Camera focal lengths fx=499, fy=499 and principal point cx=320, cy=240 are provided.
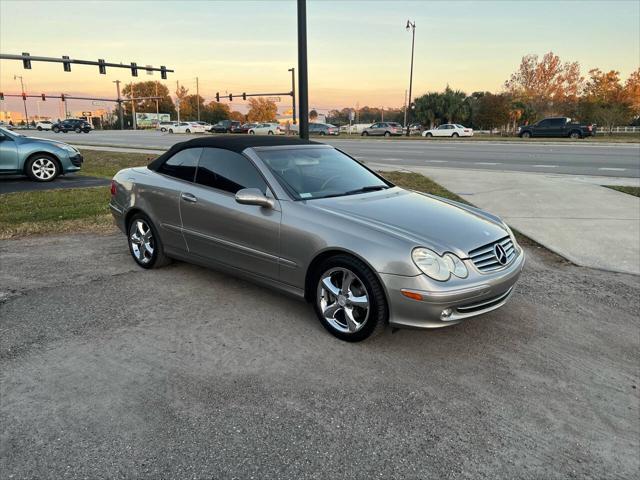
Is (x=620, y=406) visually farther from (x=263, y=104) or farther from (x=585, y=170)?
(x=263, y=104)

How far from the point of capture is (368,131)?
167ft

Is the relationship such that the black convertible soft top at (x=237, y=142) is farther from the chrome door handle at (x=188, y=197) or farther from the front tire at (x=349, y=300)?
the front tire at (x=349, y=300)

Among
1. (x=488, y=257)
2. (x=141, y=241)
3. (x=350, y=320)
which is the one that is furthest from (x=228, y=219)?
(x=488, y=257)

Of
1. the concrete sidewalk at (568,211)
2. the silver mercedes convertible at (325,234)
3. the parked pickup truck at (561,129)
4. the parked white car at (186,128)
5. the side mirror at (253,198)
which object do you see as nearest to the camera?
the silver mercedes convertible at (325,234)

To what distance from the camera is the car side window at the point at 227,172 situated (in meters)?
4.41

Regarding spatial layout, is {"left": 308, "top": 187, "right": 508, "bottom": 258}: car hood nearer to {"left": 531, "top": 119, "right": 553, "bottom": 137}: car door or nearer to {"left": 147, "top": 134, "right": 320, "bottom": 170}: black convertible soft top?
{"left": 147, "top": 134, "right": 320, "bottom": 170}: black convertible soft top

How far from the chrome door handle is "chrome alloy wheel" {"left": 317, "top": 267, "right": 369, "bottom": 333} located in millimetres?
1652

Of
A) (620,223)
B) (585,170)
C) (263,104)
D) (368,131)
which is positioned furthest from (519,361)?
(263,104)

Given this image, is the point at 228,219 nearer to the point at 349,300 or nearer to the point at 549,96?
the point at 349,300

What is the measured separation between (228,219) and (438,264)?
1943 millimetres

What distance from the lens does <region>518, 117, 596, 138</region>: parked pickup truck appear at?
38406 millimetres

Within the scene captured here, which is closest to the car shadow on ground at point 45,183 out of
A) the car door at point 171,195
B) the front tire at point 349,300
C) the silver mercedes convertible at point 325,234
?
the silver mercedes convertible at point 325,234

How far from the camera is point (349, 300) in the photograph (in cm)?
373

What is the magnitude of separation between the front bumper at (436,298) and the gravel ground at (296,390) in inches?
12.5
